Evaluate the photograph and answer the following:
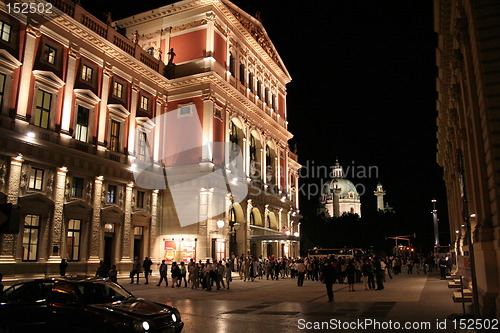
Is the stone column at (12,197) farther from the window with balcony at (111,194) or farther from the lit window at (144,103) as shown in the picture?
the lit window at (144,103)

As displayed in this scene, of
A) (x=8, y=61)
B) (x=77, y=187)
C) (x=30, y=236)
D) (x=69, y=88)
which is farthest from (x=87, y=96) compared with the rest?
(x=30, y=236)

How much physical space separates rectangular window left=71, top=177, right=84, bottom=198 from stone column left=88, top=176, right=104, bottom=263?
98cm

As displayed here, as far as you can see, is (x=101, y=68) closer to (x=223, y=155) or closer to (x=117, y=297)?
(x=223, y=155)

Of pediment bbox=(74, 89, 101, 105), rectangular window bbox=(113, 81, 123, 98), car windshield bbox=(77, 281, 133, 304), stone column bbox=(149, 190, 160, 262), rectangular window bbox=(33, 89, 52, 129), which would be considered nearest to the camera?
car windshield bbox=(77, 281, 133, 304)

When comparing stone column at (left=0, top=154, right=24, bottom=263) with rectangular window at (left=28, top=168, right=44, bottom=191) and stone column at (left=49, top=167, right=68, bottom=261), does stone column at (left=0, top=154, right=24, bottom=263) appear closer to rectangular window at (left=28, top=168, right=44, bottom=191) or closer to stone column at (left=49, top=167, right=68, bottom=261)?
rectangular window at (left=28, top=168, right=44, bottom=191)

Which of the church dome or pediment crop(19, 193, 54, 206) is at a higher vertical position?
→ the church dome

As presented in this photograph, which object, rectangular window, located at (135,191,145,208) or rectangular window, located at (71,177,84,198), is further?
rectangular window, located at (135,191,145,208)

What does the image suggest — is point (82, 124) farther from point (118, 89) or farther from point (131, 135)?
point (118, 89)

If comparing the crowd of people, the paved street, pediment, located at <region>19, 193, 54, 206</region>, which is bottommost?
the paved street

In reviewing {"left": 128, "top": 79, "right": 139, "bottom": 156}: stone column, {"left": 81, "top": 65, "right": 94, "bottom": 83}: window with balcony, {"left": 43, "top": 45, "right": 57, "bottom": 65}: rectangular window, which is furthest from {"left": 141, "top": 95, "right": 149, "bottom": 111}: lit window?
{"left": 43, "top": 45, "right": 57, "bottom": 65}: rectangular window

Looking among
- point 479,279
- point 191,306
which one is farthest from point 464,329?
point 191,306

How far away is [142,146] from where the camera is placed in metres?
34.5

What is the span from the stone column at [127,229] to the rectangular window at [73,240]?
386 centimetres

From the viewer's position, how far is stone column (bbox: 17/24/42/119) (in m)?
24.3
